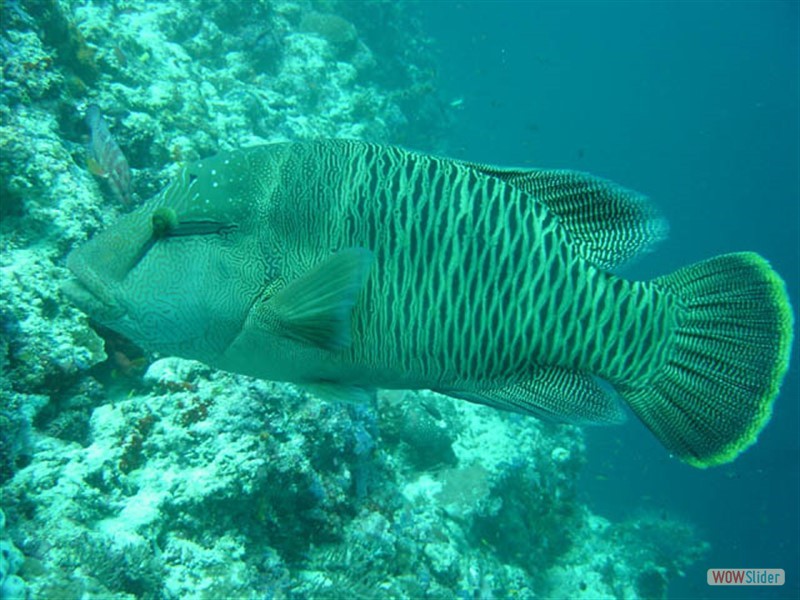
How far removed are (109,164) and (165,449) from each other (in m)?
3.30

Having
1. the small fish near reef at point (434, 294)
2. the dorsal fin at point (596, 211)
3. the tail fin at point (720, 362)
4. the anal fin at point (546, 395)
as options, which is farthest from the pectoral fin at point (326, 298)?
the tail fin at point (720, 362)

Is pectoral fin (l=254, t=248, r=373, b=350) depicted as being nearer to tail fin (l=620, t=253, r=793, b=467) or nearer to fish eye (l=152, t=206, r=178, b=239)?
fish eye (l=152, t=206, r=178, b=239)

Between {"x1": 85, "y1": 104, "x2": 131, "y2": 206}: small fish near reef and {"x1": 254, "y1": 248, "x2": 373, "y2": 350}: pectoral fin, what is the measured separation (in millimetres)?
4752

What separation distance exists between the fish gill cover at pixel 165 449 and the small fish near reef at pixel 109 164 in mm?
147

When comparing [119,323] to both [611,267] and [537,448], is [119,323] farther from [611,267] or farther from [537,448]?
[537,448]

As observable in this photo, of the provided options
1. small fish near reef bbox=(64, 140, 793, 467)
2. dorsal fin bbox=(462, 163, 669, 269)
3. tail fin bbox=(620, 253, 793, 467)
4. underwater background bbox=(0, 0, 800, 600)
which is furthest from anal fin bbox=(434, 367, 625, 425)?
underwater background bbox=(0, 0, 800, 600)

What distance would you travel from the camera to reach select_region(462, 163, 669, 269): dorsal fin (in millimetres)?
2174

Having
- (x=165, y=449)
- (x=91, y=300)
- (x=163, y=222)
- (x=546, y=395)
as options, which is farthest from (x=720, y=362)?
(x=165, y=449)

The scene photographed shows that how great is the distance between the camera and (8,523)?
10.4ft

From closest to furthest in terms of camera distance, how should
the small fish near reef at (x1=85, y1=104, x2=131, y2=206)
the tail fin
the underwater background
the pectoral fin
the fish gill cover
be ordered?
the pectoral fin
the tail fin
the fish gill cover
the underwater background
the small fish near reef at (x1=85, y1=104, x2=131, y2=206)

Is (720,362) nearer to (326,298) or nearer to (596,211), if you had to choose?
(596,211)

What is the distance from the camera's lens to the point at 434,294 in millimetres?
1916

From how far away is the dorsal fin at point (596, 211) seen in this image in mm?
2174

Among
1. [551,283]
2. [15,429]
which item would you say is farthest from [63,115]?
[551,283]
